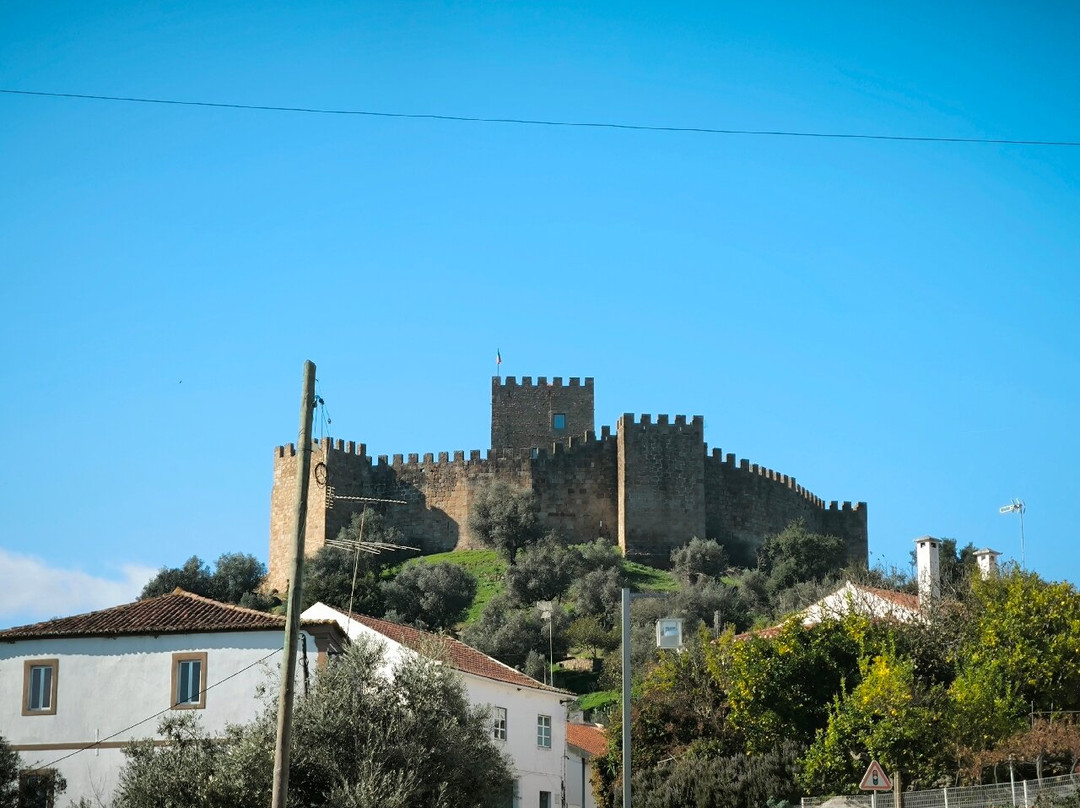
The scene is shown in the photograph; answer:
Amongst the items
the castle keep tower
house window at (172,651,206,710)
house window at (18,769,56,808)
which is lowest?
house window at (18,769,56,808)

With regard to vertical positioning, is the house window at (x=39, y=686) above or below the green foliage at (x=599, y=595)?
below

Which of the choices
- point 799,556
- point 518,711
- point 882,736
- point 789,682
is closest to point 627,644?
point 882,736

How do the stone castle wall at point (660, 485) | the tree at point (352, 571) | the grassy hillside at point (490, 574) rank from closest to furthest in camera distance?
the tree at point (352, 571), the grassy hillside at point (490, 574), the stone castle wall at point (660, 485)

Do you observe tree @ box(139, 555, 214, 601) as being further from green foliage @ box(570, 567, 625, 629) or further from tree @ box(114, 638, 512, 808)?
tree @ box(114, 638, 512, 808)

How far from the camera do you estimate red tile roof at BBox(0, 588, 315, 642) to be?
29.2 metres

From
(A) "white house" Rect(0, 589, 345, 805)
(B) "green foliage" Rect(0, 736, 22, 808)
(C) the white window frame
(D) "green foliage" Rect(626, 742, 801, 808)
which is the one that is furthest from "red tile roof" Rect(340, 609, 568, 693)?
(B) "green foliage" Rect(0, 736, 22, 808)

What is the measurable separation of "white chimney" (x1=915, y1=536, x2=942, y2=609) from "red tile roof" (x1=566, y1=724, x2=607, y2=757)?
345 inches

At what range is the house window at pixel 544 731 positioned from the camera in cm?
3609

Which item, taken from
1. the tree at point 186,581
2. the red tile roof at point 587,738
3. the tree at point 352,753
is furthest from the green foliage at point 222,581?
the tree at point 352,753

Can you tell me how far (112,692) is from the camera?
95.6 ft

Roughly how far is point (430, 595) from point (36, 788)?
123 ft

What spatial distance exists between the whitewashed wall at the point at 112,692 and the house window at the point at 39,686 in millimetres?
96

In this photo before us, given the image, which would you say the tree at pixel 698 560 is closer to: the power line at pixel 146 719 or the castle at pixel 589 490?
the castle at pixel 589 490

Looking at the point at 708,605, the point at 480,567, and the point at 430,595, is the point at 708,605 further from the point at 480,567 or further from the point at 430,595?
the point at 480,567
